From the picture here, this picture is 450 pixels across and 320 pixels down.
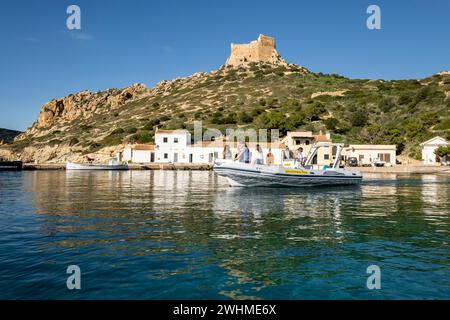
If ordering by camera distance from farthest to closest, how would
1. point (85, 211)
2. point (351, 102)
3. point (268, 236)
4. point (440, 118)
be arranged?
point (351, 102)
point (440, 118)
point (85, 211)
point (268, 236)

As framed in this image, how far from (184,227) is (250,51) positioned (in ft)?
460

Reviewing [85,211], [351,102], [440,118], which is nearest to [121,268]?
[85,211]

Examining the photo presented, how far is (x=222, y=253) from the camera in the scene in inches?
316

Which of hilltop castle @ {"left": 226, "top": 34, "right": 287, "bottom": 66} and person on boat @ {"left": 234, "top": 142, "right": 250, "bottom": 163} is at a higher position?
hilltop castle @ {"left": 226, "top": 34, "right": 287, "bottom": 66}

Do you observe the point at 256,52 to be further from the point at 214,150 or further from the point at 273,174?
the point at 273,174

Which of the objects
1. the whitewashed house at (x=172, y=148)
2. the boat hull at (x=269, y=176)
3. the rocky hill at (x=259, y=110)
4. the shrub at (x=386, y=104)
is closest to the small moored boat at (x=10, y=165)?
the rocky hill at (x=259, y=110)

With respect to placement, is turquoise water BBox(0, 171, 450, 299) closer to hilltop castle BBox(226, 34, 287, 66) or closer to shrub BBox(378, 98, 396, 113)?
shrub BBox(378, 98, 396, 113)

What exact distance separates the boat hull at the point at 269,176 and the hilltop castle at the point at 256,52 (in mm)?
122564

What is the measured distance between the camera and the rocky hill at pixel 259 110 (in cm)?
7373

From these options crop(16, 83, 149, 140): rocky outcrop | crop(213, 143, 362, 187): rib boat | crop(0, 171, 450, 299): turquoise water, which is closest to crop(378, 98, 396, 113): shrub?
crop(213, 143, 362, 187): rib boat

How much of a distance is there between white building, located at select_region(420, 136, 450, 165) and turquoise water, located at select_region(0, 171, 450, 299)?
154 ft

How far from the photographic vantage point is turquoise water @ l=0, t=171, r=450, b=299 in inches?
236
